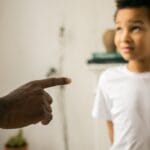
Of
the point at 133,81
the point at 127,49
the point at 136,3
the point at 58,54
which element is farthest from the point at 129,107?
the point at 58,54

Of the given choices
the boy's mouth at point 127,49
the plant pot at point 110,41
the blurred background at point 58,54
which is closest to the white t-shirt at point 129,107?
the boy's mouth at point 127,49

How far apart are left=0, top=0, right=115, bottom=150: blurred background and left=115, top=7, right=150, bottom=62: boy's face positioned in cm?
119

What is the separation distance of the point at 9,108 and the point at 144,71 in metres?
0.64

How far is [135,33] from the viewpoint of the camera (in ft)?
3.98

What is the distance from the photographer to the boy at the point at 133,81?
3.95 feet

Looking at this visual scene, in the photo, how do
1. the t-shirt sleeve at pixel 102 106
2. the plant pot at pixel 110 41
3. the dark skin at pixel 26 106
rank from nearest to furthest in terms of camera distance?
the dark skin at pixel 26 106 < the t-shirt sleeve at pixel 102 106 < the plant pot at pixel 110 41

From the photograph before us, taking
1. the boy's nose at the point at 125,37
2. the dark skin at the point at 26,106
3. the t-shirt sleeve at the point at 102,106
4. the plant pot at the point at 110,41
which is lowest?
the t-shirt sleeve at the point at 102,106

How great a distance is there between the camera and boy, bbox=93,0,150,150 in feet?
3.95

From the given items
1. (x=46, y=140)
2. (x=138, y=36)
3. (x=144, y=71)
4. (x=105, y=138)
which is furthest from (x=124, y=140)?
(x=46, y=140)

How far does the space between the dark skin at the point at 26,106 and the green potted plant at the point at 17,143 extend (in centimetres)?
166

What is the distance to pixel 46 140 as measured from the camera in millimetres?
2639

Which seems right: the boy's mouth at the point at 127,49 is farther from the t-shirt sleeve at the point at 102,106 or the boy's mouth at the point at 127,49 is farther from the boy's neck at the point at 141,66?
the t-shirt sleeve at the point at 102,106

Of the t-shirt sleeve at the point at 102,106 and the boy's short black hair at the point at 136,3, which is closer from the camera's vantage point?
the boy's short black hair at the point at 136,3

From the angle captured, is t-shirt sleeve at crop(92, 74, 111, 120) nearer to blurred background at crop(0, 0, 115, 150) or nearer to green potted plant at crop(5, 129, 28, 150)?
blurred background at crop(0, 0, 115, 150)
